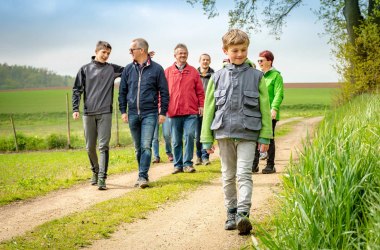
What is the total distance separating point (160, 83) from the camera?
938 centimetres

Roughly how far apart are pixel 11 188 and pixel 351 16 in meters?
20.8

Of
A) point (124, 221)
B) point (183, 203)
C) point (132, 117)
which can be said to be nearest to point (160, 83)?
point (132, 117)

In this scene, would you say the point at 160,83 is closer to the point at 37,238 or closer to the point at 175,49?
the point at 175,49

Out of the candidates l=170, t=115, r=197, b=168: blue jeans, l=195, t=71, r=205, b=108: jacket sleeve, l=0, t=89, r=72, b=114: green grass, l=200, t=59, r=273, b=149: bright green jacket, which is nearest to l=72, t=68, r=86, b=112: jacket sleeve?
l=170, t=115, r=197, b=168: blue jeans

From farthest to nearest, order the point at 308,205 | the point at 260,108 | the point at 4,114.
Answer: the point at 4,114, the point at 260,108, the point at 308,205

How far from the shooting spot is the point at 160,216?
7.13 meters

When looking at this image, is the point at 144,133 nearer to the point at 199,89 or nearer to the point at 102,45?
the point at 102,45

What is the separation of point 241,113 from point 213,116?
397mm

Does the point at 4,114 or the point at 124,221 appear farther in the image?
the point at 4,114

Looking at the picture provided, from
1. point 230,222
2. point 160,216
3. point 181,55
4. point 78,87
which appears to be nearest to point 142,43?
point 78,87

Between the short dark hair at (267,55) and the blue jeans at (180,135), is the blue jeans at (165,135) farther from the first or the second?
the short dark hair at (267,55)

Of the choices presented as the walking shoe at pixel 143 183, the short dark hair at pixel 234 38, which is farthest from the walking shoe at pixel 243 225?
the walking shoe at pixel 143 183

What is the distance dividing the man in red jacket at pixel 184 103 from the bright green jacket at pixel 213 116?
4.55 m

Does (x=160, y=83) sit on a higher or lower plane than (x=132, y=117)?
higher
